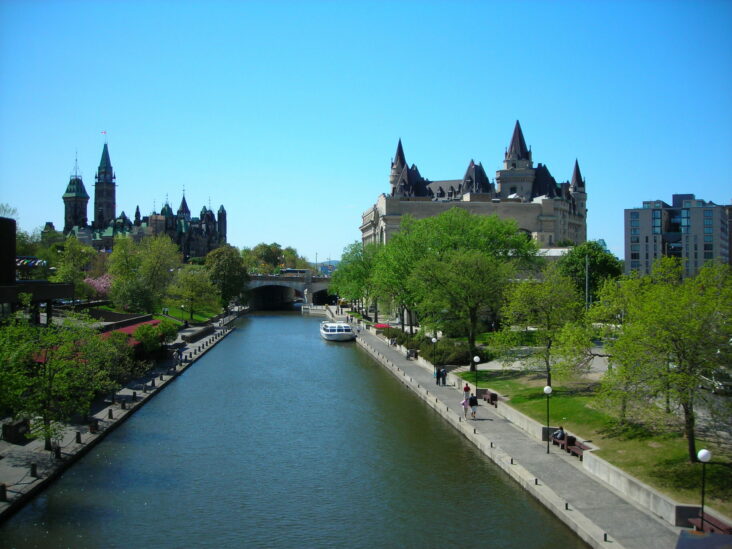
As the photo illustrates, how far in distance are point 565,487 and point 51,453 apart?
19212mm

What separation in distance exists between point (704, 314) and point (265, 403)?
2544 centimetres

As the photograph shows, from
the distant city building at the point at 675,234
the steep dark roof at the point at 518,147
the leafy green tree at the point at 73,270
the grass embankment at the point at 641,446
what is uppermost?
the steep dark roof at the point at 518,147

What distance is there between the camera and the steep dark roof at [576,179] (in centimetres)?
15360

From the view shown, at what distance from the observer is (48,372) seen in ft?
87.4

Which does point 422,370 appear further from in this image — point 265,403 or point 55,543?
point 55,543

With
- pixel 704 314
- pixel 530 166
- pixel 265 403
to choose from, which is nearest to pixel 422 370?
pixel 265 403

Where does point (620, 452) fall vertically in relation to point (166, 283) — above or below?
below

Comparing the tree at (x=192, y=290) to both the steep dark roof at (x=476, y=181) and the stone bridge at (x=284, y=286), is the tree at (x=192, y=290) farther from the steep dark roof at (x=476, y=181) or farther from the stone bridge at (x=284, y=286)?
the steep dark roof at (x=476, y=181)

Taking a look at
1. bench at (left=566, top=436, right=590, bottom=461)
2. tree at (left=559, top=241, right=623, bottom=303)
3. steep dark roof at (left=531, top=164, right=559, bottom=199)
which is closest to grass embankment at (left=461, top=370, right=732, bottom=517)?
bench at (left=566, top=436, right=590, bottom=461)

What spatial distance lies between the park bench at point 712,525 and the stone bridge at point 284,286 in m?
119

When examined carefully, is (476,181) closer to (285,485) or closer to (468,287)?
(468,287)

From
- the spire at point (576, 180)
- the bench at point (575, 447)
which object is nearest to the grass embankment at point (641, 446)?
the bench at point (575, 447)

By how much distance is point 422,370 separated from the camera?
4866 cm

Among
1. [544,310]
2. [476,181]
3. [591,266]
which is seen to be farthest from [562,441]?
[476,181]
